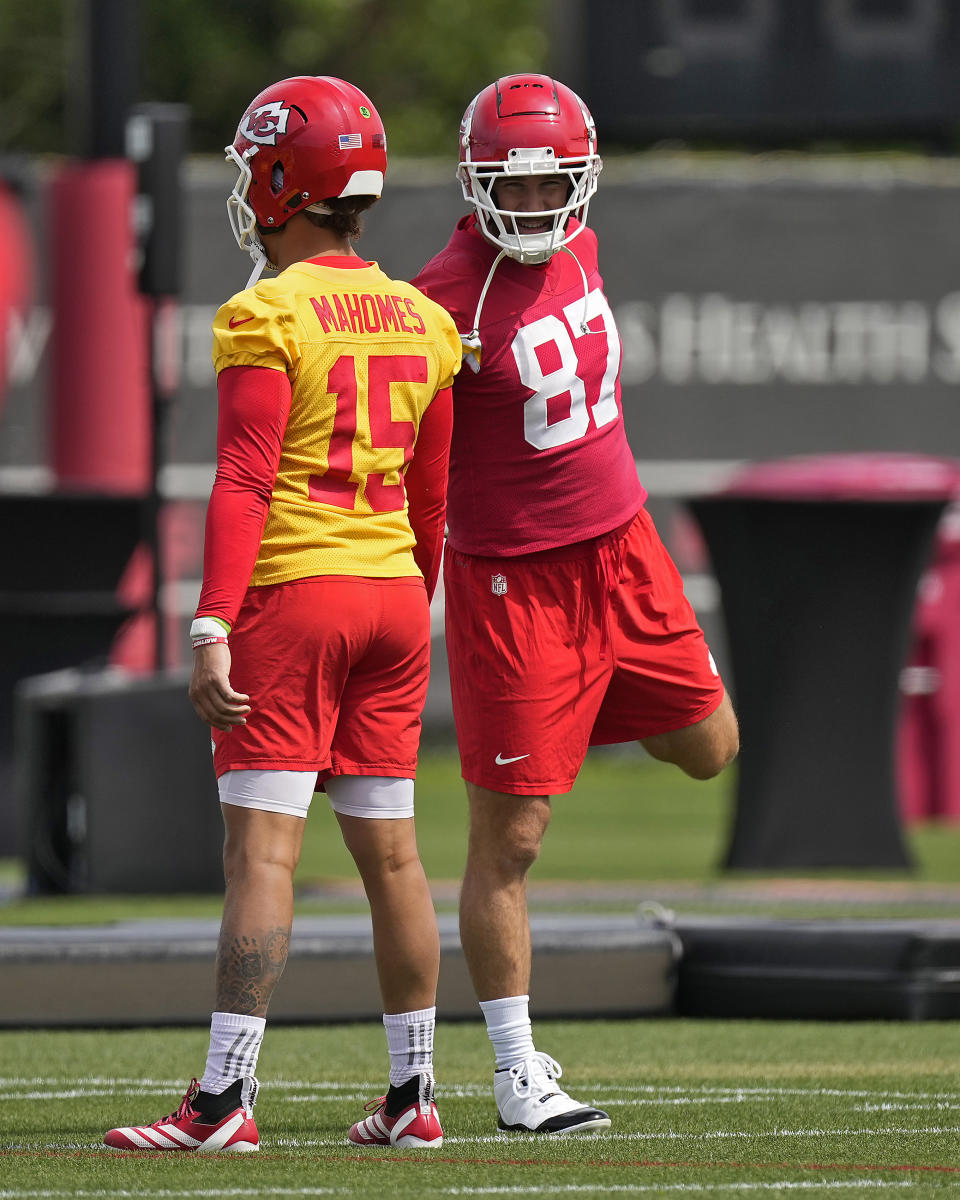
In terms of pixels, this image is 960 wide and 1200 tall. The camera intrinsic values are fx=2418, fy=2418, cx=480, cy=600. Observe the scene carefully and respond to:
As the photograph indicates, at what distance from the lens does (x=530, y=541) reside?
4867mm

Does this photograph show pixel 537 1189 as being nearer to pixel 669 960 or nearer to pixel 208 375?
pixel 669 960

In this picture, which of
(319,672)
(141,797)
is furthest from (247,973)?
(141,797)

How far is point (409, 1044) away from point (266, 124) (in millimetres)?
1731

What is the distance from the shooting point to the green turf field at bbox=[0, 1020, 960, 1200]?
3.97 m

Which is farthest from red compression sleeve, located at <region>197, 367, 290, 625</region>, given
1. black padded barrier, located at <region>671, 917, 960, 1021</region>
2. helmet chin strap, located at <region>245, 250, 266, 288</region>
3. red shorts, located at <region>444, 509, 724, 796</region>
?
black padded barrier, located at <region>671, 917, 960, 1021</region>

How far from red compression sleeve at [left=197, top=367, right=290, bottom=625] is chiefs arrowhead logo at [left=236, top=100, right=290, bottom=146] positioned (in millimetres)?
488

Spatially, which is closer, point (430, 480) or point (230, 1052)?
point (230, 1052)

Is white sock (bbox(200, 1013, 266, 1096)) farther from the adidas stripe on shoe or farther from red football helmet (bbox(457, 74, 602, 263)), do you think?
red football helmet (bbox(457, 74, 602, 263))

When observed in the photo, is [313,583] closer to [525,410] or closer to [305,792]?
[305,792]

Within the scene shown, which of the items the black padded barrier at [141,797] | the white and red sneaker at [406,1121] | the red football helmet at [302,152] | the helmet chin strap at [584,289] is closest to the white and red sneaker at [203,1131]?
the white and red sneaker at [406,1121]

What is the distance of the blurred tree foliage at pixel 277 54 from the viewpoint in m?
28.0

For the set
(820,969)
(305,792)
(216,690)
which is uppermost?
(216,690)

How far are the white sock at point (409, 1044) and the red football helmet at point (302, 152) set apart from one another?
146cm

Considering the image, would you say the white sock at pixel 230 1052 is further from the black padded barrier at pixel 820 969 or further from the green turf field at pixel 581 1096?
the black padded barrier at pixel 820 969
